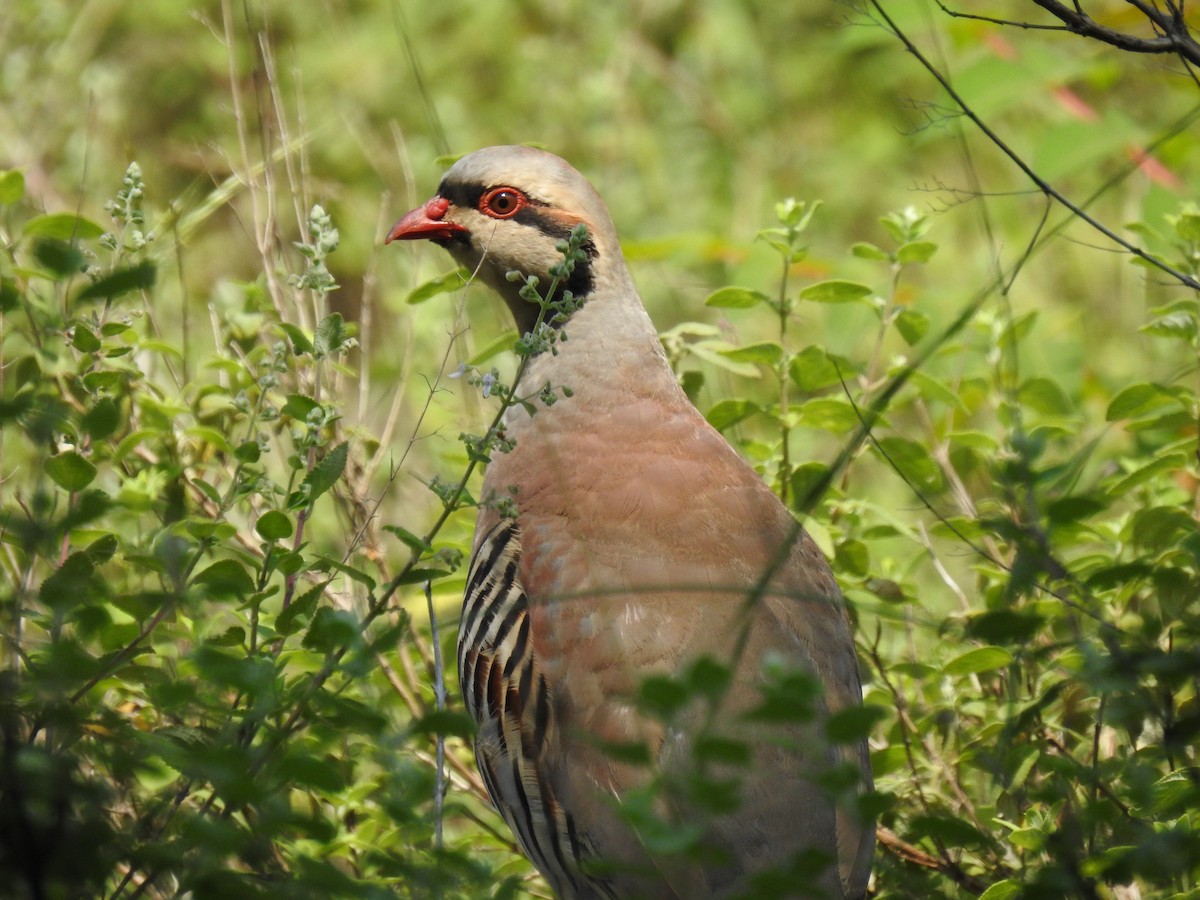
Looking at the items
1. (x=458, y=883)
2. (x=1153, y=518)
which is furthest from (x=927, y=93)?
(x=458, y=883)

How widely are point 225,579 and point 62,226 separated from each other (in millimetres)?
1016

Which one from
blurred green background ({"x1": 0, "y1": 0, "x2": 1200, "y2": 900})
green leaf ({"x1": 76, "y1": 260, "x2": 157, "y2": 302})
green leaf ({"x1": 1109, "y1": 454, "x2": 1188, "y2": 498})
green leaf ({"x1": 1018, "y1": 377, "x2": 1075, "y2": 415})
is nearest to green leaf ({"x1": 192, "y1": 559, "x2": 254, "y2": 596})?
green leaf ({"x1": 76, "y1": 260, "x2": 157, "y2": 302})

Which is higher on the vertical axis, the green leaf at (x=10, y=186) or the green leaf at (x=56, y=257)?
the green leaf at (x=10, y=186)

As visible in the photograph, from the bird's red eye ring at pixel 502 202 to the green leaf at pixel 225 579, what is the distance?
151 centimetres

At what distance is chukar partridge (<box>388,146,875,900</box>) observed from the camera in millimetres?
2318

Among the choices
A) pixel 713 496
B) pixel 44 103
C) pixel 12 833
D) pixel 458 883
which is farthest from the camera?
pixel 44 103

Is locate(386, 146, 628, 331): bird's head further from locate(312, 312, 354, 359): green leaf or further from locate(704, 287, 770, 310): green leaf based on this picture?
locate(312, 312, 354, 359): green leaf

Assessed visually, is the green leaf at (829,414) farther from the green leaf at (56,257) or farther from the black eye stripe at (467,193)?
the green leaf at (56,257)

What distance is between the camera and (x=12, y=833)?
1.43 m

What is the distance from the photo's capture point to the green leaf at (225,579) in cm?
166

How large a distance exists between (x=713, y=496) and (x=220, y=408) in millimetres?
1099

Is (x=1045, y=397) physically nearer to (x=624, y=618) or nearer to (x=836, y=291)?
(x=836, y=291)

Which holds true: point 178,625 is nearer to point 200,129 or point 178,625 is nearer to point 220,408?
point 220,408

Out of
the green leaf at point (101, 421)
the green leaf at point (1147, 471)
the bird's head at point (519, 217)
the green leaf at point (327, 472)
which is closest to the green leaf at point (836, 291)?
the bird's head at point (519, 217)
